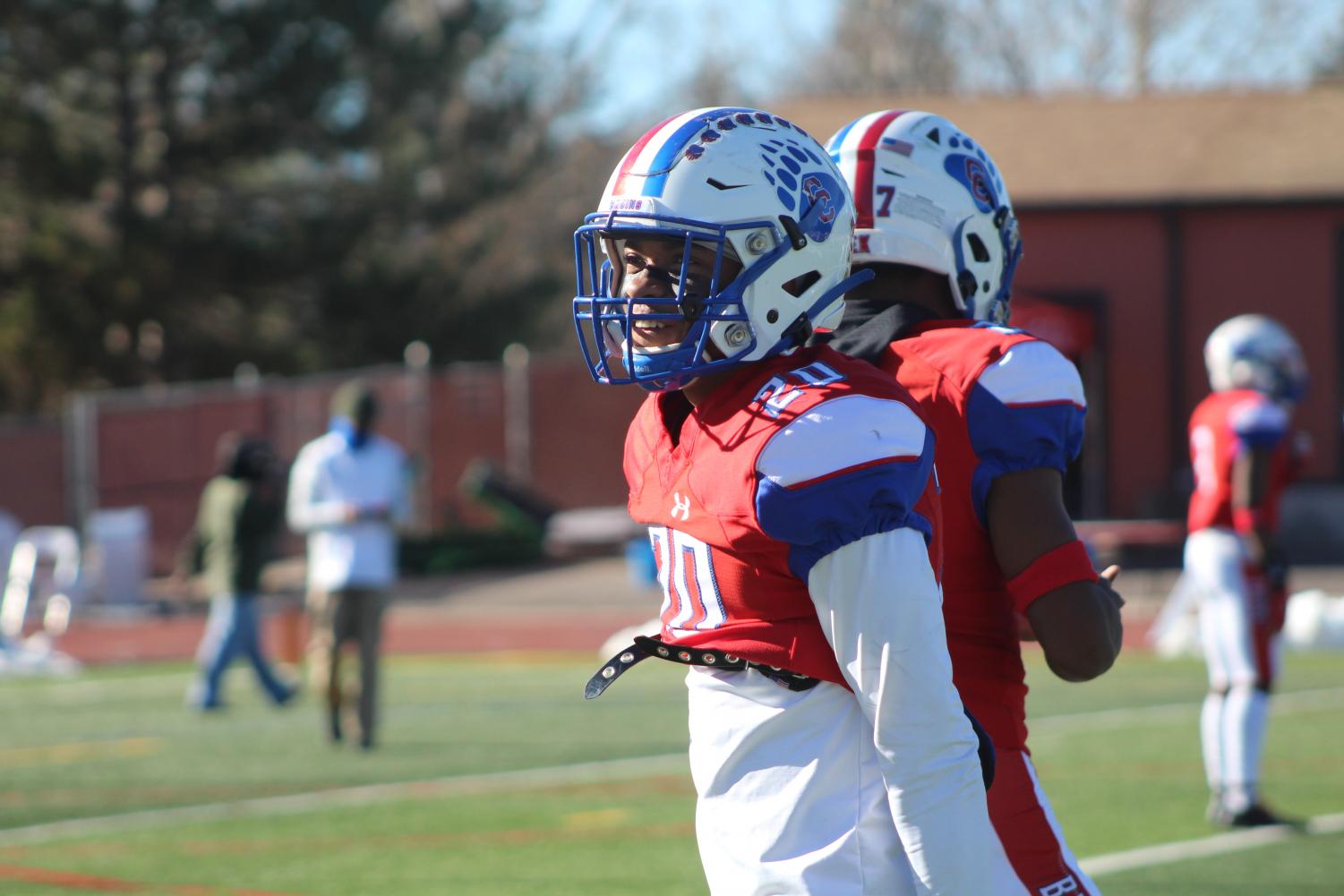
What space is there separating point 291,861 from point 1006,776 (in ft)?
17.3

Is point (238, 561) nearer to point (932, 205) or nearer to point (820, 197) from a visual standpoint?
point (932, 205)

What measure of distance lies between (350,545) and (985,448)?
28.5 feet

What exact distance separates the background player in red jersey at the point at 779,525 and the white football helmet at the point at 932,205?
1.29ft

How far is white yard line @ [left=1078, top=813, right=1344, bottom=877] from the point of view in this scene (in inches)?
287

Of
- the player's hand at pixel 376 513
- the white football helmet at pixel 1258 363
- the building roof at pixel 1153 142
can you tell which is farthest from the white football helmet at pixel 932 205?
the building roof at pixel 1153 142

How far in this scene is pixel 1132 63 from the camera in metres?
39.4

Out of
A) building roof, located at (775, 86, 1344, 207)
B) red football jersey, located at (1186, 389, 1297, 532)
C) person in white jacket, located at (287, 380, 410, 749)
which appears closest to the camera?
red football jersey, located at (1186, 389, 1297, 532)

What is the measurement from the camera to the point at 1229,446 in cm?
821

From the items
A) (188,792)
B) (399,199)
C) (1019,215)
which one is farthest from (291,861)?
(399,199)

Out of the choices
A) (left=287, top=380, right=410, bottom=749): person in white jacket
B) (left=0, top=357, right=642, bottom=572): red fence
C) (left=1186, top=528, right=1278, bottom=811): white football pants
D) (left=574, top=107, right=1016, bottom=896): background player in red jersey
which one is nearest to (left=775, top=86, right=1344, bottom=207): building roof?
(left=0, top=357, right=642, bottom=572): red fence

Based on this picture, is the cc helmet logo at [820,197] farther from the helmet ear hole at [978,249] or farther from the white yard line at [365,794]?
the white yard line at [365,794]

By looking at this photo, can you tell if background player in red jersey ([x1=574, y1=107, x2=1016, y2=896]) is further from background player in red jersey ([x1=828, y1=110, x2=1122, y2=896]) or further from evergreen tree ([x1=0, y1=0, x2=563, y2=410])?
evergreen tree ([x1=0, y1=0, x2=563, y2=410])

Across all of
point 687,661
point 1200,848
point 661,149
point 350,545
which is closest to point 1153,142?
point 350,545

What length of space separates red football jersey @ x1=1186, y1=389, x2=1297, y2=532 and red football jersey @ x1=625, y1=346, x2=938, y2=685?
5737 millimetres
